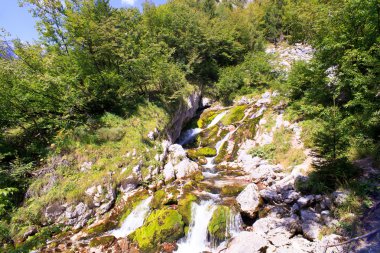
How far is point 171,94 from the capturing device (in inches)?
766

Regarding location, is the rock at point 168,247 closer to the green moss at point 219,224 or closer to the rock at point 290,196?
the green moss at point 219,224

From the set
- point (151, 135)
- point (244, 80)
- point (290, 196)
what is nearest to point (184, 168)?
point (151, 135)

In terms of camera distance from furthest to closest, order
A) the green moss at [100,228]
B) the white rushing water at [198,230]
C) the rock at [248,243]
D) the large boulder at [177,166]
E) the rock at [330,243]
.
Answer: the large boulder at [177,166]
the green moss at [100,228]
the white rushing water at [198,230]
the rock at [248,243]
the rock at [330,243]

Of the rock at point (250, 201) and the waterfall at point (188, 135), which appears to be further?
the waterfall at point (188, 135)

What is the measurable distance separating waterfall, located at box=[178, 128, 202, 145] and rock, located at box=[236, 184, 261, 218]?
1072 cm

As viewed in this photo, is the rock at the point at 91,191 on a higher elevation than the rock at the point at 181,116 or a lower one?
lower

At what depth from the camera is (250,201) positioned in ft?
32.2

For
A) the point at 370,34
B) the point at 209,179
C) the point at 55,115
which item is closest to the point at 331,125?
the point at 370,34

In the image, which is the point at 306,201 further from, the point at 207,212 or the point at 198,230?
the point at 198,230

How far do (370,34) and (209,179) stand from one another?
39.8 ft

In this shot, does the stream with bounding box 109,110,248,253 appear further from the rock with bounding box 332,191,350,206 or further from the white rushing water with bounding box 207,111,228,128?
the white rushing water with bounding box 207,111,228,128

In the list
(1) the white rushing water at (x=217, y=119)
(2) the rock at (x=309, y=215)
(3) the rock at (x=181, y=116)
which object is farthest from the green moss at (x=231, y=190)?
(1) the white rushing water at (x=217, y=119)

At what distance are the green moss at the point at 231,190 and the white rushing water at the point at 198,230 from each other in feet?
4.47

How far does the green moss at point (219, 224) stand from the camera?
29.8 feet
